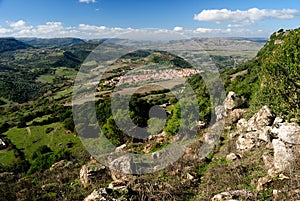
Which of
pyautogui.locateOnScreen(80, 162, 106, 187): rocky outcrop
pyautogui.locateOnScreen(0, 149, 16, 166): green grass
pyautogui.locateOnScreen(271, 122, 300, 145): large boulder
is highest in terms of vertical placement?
pyautogui.locateOnScreen(271, 122, 300, 145): large boulder

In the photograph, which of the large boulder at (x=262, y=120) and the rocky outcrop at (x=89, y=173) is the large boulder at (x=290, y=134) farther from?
the rocky outcrop at (x=89, y=173)

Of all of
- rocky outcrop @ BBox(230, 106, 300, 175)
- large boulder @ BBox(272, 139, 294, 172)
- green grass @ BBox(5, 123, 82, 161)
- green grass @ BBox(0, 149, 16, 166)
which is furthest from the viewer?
green grass @ BBox(5, 123, 82, 161)

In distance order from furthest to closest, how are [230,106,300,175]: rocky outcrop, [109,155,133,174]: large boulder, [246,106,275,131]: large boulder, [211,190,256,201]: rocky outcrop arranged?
[246,106,275,131]: large boulder, [109,155,133,174]: large boulder, [230,106,300,175]: rocky outcrop, [211,190,256,201]: rocky outcrop

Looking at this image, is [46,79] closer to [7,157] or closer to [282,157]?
[7,157]

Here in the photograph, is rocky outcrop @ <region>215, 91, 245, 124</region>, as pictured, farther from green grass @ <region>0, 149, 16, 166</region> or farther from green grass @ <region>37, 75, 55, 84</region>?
green grass @ <region>37, 75, 55, 84</region>

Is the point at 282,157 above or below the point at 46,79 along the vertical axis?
above

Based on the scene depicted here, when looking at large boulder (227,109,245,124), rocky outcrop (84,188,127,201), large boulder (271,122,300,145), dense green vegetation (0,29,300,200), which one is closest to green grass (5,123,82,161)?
dense green vegetation (0,29,300,200)

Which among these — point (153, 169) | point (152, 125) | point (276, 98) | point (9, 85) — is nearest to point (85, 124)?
point (152, 125)

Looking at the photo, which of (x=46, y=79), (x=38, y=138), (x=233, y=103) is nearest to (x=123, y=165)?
(x=233, y=103)

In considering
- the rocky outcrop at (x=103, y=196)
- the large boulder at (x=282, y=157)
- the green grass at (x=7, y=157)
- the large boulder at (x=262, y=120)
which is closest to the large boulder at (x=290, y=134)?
the large boulder at (x=282, y=157)

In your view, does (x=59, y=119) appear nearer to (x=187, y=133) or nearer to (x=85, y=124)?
(x=85, y=124)

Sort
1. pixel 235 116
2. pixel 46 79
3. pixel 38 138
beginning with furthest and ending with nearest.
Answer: pixel 46 79
pixel 38 138
pixel 235 116
